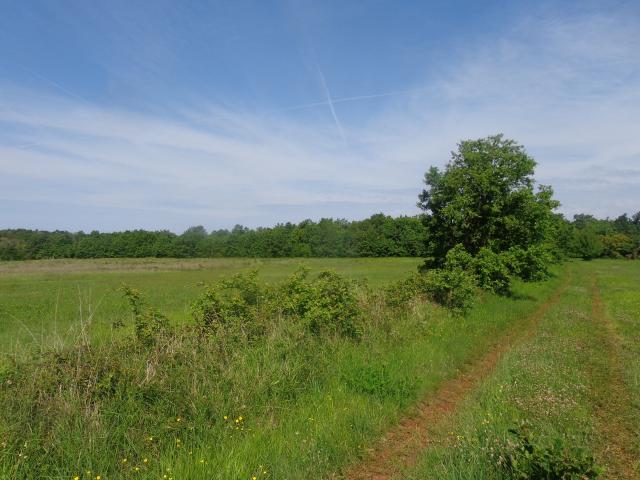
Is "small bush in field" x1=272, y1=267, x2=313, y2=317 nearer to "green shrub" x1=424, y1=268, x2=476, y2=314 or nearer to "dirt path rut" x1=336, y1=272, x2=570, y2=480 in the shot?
"dirt path rut" x1=336, y1=272, x2=570, y2=480

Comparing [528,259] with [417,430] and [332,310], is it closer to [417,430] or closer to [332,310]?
[332,310]

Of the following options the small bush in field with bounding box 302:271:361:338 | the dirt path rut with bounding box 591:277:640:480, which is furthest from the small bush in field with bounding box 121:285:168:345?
the dirt path rut with bounding box 591:277:640:480

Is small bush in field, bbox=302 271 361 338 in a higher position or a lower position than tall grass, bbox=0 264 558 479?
higher

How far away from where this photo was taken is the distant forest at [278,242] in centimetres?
9762

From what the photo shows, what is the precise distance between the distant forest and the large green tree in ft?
227

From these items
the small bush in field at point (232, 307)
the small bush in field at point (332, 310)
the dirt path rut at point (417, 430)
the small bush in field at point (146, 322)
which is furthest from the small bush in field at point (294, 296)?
the dirt path rut at point (417, 430)

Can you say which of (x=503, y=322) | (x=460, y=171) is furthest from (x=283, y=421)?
(x=460, y=171)

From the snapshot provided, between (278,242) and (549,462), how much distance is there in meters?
105

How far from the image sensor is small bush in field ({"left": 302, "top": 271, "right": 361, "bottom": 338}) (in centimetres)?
959

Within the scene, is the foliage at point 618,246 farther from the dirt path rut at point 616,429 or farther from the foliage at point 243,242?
the dirt path rut at point 616,429

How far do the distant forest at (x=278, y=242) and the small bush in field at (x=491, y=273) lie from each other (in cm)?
7304

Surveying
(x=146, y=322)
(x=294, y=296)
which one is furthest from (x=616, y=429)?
(x=146, y=322)

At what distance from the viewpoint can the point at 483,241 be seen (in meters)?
24.5

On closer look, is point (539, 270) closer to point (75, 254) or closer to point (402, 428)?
point (402, 428)
